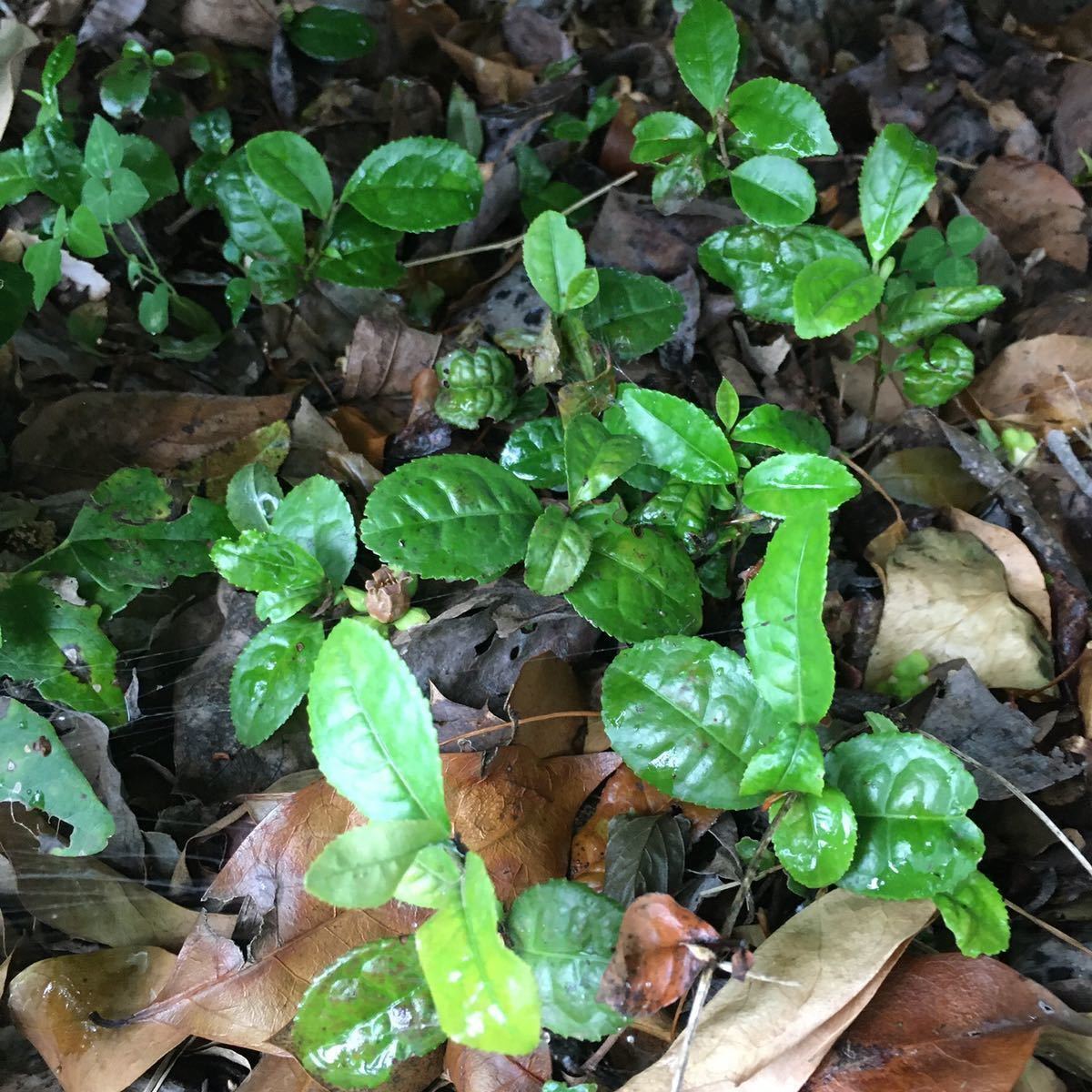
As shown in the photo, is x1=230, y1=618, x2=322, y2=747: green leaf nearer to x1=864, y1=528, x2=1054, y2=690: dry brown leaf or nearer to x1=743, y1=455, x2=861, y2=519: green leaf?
x1=743, y1=455, x2=861, y2=519: green leaf

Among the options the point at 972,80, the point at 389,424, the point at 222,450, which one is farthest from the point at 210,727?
the point at 972,80

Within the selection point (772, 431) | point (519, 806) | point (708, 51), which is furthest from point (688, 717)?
point (708, 51)

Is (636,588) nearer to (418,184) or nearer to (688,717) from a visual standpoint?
(688,717)

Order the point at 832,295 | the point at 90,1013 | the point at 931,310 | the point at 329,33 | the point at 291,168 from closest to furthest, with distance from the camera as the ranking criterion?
the point at 90,1013 → the point at 832,295 → the point at 931,310 → the point at 291,168 → the point at 329,33

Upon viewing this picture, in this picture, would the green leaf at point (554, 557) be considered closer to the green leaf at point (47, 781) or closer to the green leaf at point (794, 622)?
the green leaf at point (794, 622)

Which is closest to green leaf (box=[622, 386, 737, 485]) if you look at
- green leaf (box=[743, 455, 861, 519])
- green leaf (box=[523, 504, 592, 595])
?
green leaf (box=[743, 455, 861, 519])
